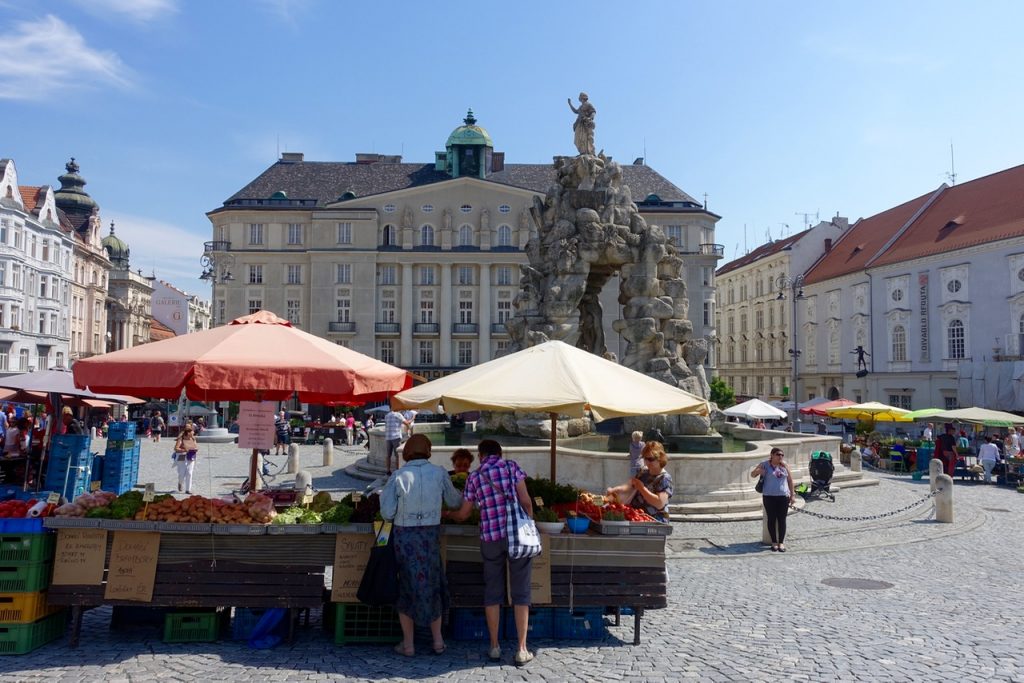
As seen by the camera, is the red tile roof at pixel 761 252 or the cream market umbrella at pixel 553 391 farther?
the red tile roof at pixel 761 252

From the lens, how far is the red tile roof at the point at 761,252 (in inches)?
2652

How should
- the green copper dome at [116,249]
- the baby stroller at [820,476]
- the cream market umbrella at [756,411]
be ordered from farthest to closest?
1. the green copper dome at [116,249]
2. the cream market umbrella at [756,411]
3. the baby stroller at [820,476]

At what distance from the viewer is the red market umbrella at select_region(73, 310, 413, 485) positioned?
685cm

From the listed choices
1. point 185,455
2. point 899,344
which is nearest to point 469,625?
point 185,455

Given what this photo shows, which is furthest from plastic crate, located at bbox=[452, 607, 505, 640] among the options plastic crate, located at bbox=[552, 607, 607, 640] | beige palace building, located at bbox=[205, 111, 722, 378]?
beige palace building, located at bbox=[205, 111, 722, 378]

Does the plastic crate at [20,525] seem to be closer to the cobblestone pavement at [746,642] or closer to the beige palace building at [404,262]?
the cobblestone pavement at [746,642]

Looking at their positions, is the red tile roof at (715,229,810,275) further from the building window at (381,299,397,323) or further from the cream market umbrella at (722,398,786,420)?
the cream market umbrella at (722,398,786,420)

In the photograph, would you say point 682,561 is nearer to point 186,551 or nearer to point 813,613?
point 813,613

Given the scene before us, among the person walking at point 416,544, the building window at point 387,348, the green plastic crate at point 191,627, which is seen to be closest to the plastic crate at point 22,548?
the green plastic crate at point 191,627

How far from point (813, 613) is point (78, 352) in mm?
69417

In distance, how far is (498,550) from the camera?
6.40 m

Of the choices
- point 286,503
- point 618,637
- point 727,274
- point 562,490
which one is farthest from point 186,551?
point 727,274

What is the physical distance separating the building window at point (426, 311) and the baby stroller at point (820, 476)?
1820 inches

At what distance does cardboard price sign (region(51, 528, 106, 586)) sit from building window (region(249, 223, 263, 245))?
56.3 meters
